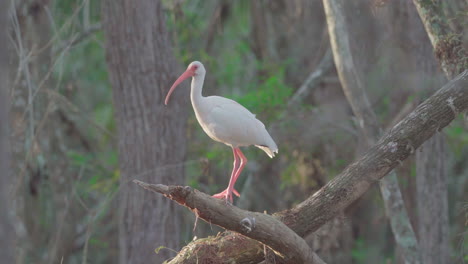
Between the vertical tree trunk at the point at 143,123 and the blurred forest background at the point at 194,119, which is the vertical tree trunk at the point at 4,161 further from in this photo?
the vertical tree trunk at the point at 143,123

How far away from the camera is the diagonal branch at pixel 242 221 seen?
5.04m

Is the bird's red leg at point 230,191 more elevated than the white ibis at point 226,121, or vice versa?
the white ibis at point 226,121

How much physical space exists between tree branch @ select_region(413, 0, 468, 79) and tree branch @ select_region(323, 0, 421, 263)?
1910 millimetres

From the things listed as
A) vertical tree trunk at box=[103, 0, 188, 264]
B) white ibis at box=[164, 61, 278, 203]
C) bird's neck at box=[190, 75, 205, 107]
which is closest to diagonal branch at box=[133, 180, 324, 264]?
white ibis at box=[164, 61, 278, 203]

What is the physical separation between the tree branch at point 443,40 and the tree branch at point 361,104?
6.27 ft

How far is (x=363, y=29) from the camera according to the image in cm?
1195

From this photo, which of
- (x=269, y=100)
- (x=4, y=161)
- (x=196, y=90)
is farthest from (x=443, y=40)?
(x=4, y=161)

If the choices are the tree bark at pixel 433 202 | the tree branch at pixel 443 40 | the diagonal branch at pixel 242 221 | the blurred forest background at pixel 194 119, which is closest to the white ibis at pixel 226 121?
the blurred forest background at pixel 194 119

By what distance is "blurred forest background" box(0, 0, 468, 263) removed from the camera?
1015 centimetres

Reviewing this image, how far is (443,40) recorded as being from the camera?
25.1 feet

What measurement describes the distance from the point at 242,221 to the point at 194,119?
8.60m

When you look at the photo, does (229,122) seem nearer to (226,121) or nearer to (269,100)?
(226,121)

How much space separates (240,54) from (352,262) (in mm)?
6250

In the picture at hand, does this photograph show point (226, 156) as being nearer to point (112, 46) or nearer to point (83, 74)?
point (112, 46)
